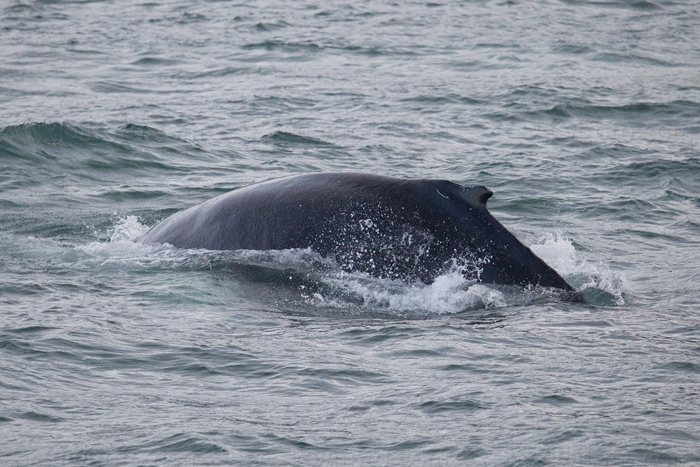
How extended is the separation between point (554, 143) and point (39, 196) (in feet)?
25.8

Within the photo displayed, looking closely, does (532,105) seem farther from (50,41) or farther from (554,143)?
(50,41)

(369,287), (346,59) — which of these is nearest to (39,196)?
(369,287)

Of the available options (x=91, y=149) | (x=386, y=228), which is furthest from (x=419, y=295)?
(x=91, y=149)

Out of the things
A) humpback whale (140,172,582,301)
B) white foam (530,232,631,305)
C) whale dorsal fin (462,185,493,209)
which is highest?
whale dorsal fin (462,185,493,209)

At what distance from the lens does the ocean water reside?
575 centimetres

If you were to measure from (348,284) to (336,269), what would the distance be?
15cm

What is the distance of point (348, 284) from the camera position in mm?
7953

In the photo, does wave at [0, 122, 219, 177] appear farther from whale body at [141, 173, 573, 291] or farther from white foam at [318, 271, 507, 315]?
white foam at [318, 271, 507, 315]

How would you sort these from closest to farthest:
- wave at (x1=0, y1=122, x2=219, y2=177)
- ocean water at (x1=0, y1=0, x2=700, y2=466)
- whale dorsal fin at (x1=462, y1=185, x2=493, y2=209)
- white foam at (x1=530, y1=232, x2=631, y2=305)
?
ocean water at (x1=0, y1=0, x2=700, y2=466) < whale dorsal fin at (x1=462, y1=185, x2=493, y2=209) < white foam at (x1=530, y1=232, x2=631, y2=305) < wave at (x1=0, y1=122, x2=219, y2=177)

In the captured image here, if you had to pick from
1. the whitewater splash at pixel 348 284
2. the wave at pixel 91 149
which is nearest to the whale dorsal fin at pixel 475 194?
the whitewater splash at pixel 348 284

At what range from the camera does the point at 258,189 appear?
330 inches

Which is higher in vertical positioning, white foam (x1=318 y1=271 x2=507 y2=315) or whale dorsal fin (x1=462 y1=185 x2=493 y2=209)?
whale dorsal fin (x1=462 y1=185 x2=493 y2=209)

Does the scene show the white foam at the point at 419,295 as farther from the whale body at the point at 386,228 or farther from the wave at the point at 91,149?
the wave at the point at 91,149

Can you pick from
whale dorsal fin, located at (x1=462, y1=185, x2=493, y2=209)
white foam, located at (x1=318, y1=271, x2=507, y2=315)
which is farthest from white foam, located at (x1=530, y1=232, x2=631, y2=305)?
whale dorsal fin, located at (x1=462, y1=185, x2=493, y2=209)
